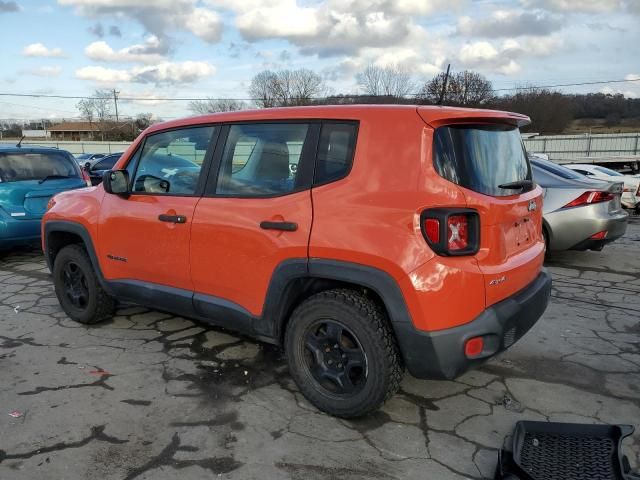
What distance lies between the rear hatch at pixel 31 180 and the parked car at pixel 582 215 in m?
6.73

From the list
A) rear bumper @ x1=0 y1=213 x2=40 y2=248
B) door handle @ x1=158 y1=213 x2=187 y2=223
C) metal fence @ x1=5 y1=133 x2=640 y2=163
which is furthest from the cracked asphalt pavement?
metal fence @ x1=5 y1=133 x2=640 y2=163

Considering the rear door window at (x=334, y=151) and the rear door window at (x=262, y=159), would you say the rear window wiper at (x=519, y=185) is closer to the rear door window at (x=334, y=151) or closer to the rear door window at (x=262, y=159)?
the rear door window at (x=334, y=151)

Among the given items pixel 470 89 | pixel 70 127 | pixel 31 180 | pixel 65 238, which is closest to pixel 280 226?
pixel 65 238

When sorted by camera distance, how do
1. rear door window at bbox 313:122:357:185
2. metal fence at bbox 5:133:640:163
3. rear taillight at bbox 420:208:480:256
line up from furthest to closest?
metal fence at bbox 5:133:640:163 → rear door window at bbox 313:122:357:185 → rear taillight at bbox 420:208:480:256

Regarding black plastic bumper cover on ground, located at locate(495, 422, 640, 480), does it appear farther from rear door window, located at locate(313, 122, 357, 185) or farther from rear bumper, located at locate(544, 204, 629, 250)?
rear bumper, located at locate(544, 204, 629, 250)

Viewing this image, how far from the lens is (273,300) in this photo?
3.14m

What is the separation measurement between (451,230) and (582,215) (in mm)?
4706

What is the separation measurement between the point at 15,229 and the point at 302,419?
5.71m

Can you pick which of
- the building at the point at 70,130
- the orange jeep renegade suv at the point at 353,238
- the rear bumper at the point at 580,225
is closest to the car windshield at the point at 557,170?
the rear bumper at the point at 580,225

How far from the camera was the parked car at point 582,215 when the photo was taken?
6484 millimetres

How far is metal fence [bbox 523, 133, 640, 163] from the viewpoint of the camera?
93.2ft

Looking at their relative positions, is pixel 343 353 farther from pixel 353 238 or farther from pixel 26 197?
pixel 26 197

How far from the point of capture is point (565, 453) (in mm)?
2596

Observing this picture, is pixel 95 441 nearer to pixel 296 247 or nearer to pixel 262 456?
pixel 262 456
